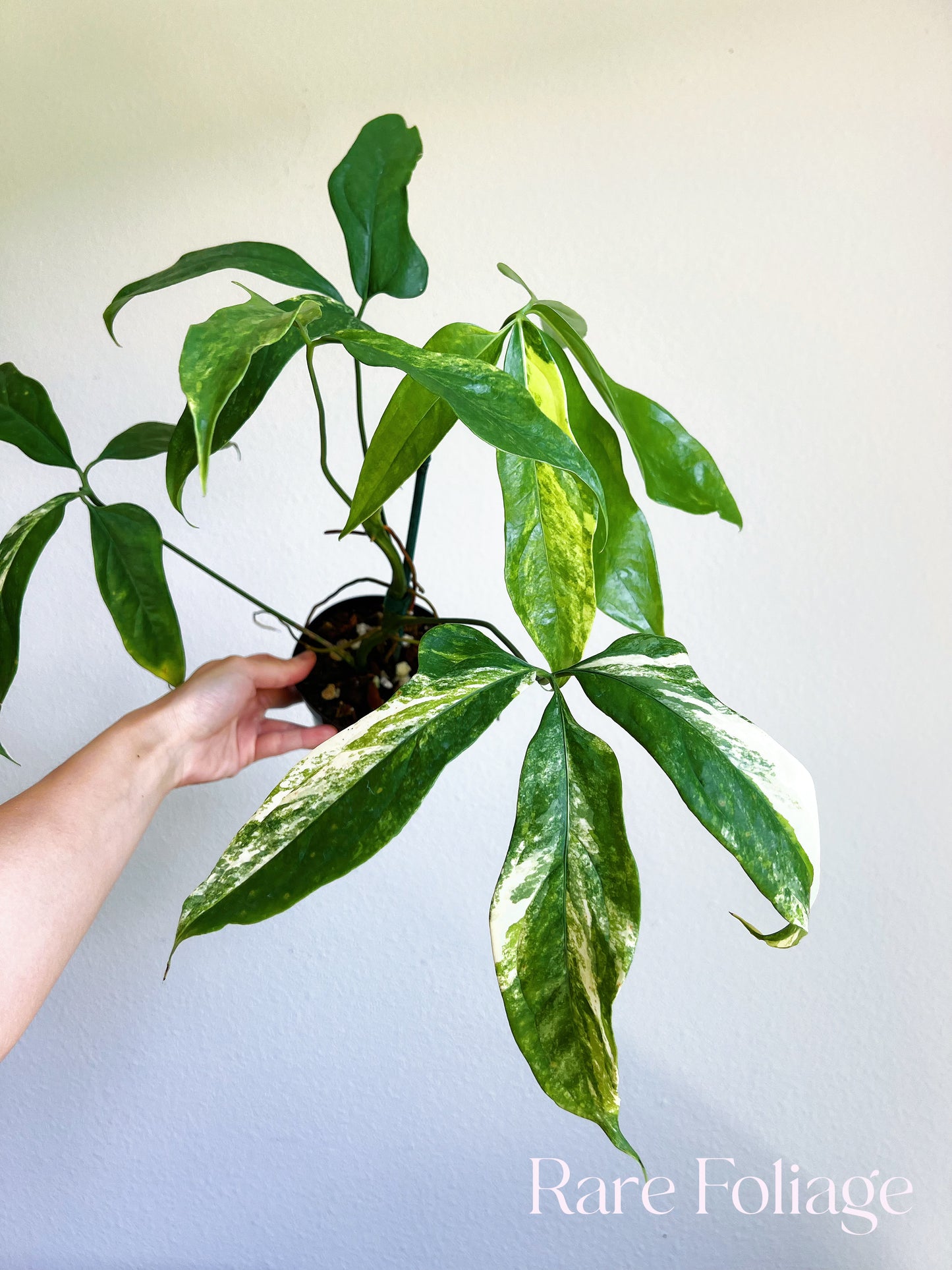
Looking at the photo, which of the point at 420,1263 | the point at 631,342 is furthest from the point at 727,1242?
the point at 631,342

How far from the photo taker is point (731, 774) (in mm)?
482

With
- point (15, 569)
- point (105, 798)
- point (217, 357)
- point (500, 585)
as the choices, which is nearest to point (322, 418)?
point (217, 357)

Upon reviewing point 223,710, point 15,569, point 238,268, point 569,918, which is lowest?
point 569,918

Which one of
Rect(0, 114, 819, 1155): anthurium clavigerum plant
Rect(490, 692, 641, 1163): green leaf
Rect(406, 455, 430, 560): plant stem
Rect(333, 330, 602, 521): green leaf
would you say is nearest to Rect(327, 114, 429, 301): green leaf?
Rect(0, 114, 819, 1155): anthurium clavigerum plant

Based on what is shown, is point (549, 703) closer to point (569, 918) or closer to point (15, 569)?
point (569, 918)

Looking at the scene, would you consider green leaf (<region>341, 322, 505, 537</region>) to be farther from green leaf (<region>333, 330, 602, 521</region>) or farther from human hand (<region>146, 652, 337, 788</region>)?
human hand (<region>146, 652, 337, 788</region>)

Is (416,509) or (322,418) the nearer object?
(322,418)

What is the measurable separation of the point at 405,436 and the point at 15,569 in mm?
314

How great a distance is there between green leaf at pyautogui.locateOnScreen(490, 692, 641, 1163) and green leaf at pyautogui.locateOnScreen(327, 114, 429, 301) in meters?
0.37

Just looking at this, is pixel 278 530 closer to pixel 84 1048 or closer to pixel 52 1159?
pixel 84 1048

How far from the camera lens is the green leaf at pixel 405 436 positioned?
53cm

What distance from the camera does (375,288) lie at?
68 centimetres

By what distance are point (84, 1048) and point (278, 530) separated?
2.13 ft

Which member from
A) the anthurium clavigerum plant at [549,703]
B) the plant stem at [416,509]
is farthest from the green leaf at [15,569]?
the plant stem at [416,509]
